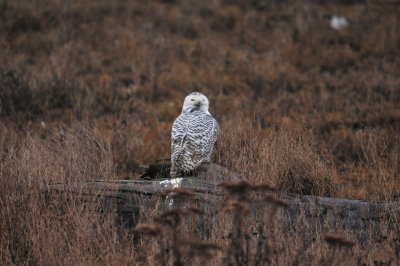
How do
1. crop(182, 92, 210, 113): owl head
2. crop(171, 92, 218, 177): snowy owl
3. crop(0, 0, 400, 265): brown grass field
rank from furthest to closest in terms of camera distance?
crop(182, 92, 210, 113): owl head, crop(171, 92, 218, 177): snowy owl, crop(0, 0, 400, 265): brown grass field

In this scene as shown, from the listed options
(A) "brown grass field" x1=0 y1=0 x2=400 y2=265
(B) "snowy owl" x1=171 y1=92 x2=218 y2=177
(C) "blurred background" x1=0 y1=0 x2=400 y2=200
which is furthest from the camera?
(C) "blurred background" x1=0 y1=0 x2=400 y2=200

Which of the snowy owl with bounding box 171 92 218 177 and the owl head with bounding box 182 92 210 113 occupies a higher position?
the owl head with bounding box 182 92 210 113

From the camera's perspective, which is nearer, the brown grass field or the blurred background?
the brown grass field

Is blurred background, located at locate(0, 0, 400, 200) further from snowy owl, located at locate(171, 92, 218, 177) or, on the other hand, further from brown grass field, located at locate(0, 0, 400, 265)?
snowy owl, located at locate(171, 92, 218, 177)

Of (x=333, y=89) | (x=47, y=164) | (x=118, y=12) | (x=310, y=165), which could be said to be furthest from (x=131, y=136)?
(x=118, y=12)

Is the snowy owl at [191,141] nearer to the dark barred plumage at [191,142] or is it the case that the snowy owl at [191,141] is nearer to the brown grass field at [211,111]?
the dark barred plumage at [191,142]

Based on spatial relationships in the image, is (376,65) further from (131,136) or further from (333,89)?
(131,136)

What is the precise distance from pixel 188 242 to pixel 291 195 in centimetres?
184

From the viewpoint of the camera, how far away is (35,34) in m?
10.9

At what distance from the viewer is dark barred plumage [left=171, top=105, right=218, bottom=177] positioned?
4344 mm

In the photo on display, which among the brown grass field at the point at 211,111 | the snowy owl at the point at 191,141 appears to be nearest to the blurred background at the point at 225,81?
the brown grass field at the point at 211,111

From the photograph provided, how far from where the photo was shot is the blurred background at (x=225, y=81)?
5047mm

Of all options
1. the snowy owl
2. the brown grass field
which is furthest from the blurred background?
the snowy owl

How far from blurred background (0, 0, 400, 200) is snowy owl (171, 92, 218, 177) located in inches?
15.1
